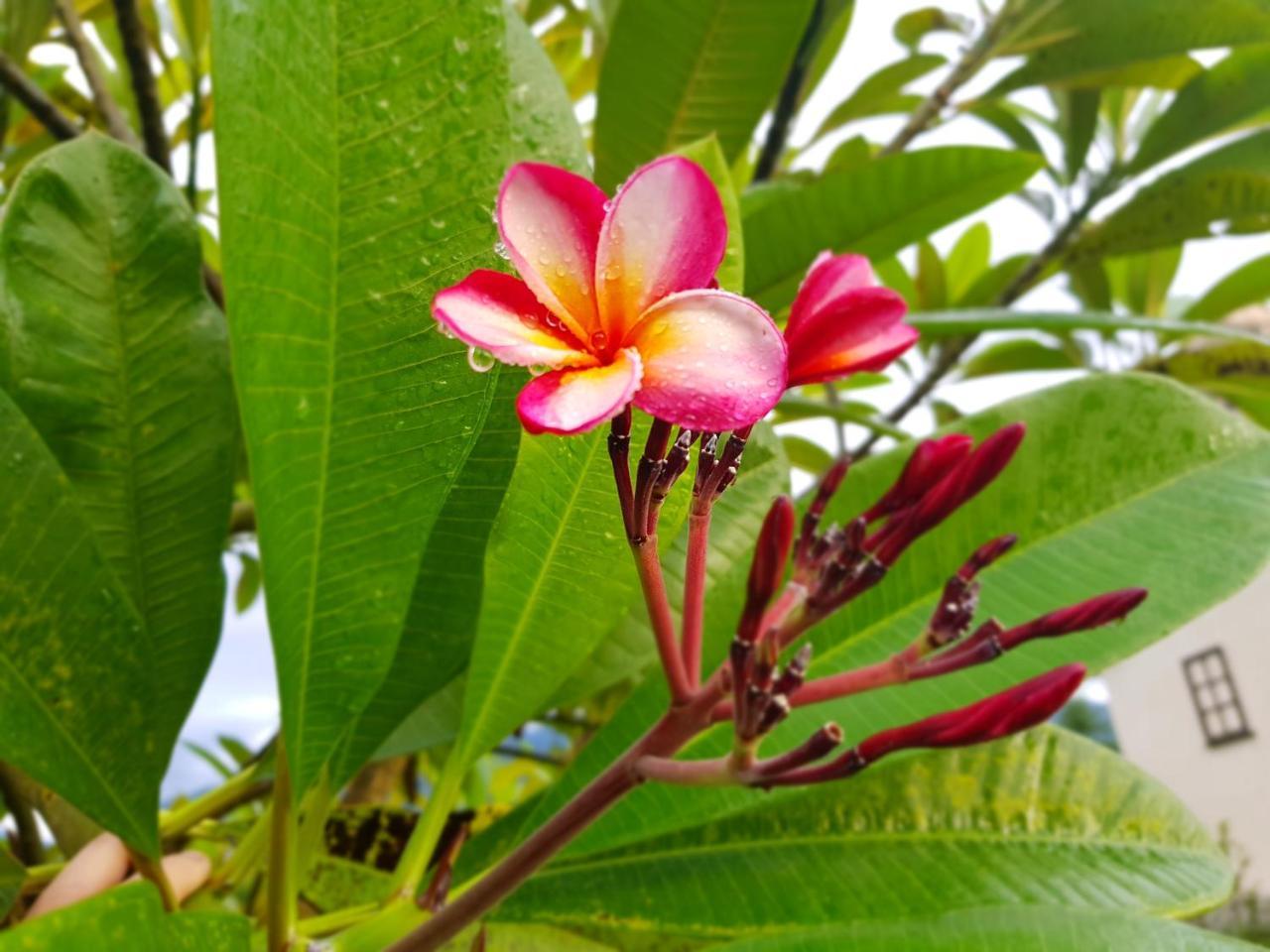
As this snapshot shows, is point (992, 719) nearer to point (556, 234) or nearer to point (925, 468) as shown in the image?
point (925, 468)

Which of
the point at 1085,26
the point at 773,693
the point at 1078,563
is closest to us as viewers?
the point at 773,693

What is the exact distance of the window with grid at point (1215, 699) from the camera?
33.4ft

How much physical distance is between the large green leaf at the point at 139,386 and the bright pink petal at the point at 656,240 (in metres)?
0.34

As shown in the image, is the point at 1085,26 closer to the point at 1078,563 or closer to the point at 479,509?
the point at 1078,563

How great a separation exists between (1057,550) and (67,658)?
1.70 ft

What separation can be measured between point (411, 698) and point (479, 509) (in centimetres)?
15

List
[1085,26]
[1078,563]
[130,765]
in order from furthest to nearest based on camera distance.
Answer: [1085,26], [1078,563], [130,765]

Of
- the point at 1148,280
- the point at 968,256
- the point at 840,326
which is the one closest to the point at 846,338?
the point at 840,326

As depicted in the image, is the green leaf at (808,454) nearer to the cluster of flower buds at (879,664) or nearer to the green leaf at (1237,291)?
the green leaf at (1237,291)

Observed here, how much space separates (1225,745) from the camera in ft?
33.6

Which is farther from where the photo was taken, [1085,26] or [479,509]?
[1085,26]

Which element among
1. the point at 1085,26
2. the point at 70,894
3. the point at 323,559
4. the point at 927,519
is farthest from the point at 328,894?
the point at 1085,26

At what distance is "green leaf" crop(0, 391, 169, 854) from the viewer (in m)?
0.43

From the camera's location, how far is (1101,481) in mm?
622
